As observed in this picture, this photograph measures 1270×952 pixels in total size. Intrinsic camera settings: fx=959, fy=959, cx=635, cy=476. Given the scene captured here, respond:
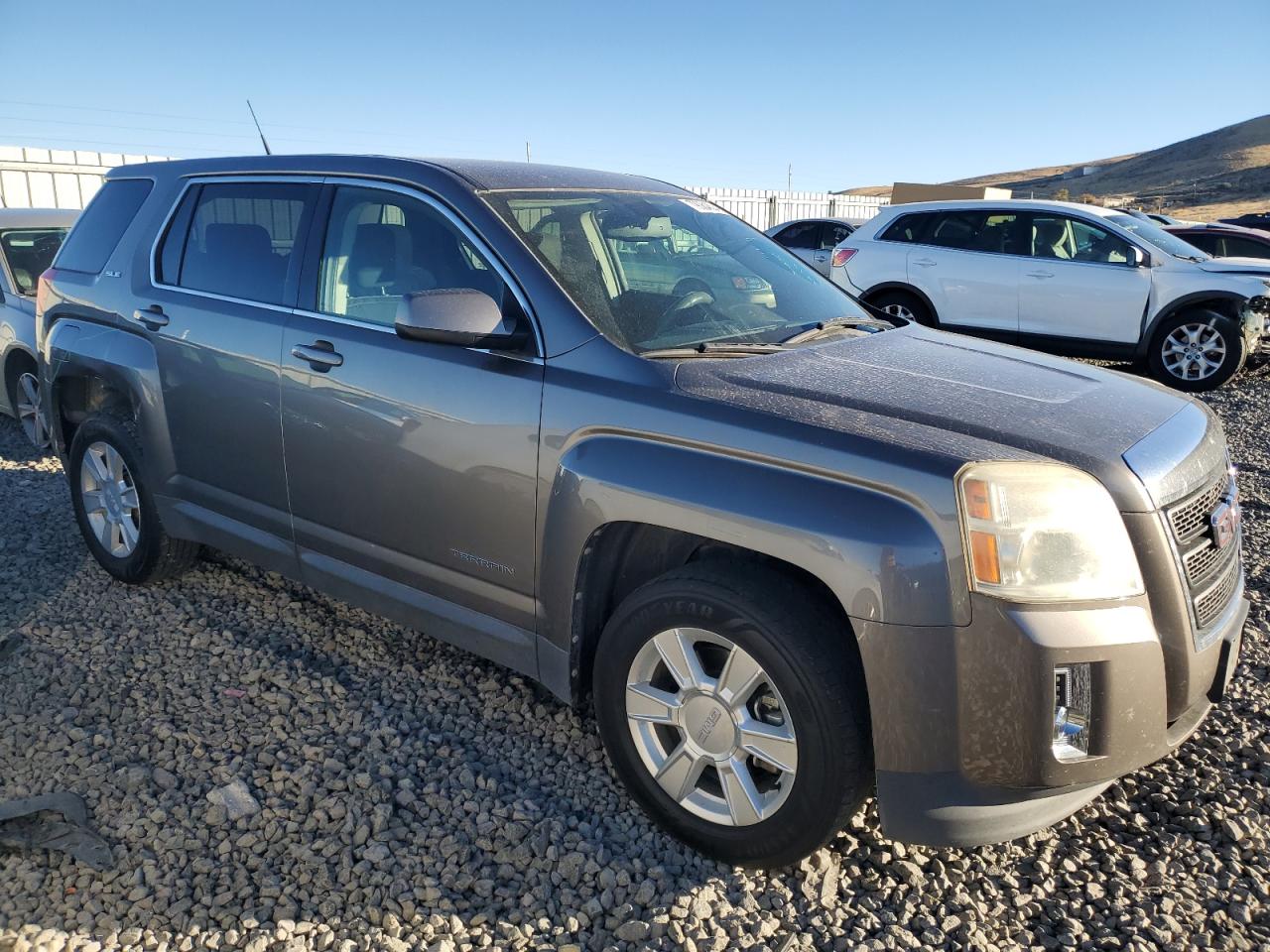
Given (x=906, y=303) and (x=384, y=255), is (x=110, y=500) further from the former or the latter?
(x=906, y=303)

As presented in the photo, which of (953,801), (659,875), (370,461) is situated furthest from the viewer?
(370,461)

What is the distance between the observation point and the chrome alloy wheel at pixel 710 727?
2465mm

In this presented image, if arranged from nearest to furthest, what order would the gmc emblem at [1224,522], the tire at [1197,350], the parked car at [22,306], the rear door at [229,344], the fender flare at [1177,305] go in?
the gmc emblem at [1224,522] < the rear door at [229,344] < the parked car at [22,306] < the fender flare at [1177,305] < the tire at [1197,350]

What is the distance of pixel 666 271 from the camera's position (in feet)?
11.0

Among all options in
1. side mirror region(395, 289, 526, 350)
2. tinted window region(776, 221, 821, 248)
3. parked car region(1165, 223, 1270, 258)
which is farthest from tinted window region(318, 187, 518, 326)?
tinted window region(776, 221, 821, 248)

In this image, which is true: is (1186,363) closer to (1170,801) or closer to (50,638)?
(1170,801)

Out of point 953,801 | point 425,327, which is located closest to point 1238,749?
point 953,801

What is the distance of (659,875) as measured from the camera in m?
2.59

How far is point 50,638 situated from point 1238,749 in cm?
444

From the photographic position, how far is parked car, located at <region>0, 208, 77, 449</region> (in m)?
6.88

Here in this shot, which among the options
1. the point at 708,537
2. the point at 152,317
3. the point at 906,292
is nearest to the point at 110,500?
the point at 152,317

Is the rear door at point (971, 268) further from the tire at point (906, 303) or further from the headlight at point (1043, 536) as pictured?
the headlight at point (1043, 536)

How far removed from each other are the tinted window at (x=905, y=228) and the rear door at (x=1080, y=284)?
1129mm

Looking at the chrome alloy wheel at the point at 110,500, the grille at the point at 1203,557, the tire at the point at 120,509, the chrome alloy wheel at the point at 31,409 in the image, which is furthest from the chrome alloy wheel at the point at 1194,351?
the chrome alloy wheel at the point at 31,409
